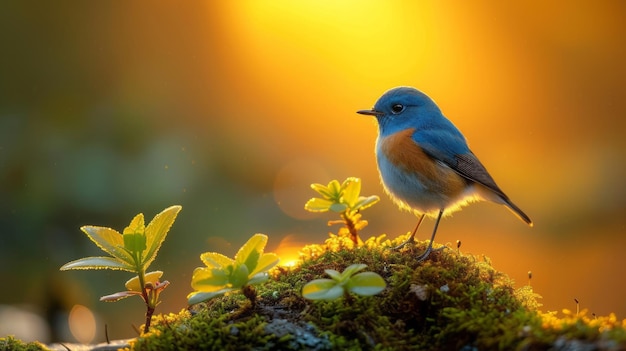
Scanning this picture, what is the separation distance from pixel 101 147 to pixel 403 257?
161 inches

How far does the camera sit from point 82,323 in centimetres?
423

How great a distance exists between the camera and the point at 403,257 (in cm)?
235

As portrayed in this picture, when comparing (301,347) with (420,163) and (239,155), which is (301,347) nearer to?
(420,163)

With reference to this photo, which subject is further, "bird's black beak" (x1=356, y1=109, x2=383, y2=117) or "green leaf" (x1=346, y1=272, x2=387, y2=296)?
"bird's black beak" (x1=356, y1=109, x2=383, y2=117)

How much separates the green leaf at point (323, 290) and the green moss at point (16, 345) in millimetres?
1169

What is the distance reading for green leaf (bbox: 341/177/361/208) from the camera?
2.51 metres

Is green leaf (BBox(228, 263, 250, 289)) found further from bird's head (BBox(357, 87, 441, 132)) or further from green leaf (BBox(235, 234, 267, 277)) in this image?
bird's head (BBox(357, 87, 441, 132))

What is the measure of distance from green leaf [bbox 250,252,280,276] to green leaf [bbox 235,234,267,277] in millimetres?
11

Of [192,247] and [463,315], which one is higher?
[192,247]

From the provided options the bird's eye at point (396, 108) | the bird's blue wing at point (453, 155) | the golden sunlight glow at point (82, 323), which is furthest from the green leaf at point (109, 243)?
the golden sunlight glow at point (82, 323)

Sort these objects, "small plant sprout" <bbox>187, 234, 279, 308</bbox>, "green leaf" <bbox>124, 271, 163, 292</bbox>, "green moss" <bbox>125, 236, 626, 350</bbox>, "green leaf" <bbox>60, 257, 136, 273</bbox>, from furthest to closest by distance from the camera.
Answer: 1. "green leaf" <bbox>124, 271, 163, 292</bbox>
2. "green leaf" <bbox>60, 257, 136, 273</bbox>
3. "small plant sprout" <bbox>187, 234, 279, 308</bbox>
4. "green moss" <bbox>125, 236, 626, 350</bbox>

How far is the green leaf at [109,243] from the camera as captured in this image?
2.06 m

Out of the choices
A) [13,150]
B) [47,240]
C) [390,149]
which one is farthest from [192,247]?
[390,149]

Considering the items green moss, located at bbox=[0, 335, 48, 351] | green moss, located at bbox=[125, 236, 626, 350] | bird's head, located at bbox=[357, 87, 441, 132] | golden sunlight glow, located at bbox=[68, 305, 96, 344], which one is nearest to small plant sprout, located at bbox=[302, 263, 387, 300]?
green moss, located at bbox=[125, 236, 626, 350]
